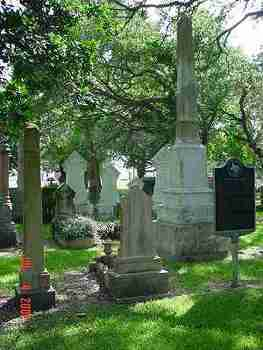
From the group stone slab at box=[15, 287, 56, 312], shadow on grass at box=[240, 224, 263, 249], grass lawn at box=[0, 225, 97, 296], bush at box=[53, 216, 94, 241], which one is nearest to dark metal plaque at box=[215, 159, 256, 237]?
stone slab at box=[15, 287, 56, 312]

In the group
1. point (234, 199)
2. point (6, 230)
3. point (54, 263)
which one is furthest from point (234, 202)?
point (6, 230)

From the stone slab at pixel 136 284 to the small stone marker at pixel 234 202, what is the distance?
123 centimetres

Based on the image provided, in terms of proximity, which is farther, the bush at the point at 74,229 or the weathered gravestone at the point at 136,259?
the bush at the point at 74,229

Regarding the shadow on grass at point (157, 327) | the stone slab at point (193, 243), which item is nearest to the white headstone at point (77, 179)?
the stone slab at point (193, 243)

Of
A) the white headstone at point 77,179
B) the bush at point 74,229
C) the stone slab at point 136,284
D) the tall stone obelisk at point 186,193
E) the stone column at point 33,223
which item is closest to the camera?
the stone column at point 33,223

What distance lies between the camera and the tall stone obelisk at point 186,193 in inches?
383

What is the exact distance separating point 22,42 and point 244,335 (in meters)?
4.33

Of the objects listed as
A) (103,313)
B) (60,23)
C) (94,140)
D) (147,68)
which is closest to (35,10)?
(60,23)

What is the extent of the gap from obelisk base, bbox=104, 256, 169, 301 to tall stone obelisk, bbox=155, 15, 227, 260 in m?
2.83

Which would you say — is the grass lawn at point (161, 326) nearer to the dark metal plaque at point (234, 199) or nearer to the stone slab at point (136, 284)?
the stone slab at point (136, 284)

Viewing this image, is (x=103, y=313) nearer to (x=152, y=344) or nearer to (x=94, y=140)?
(x=152, y=344)

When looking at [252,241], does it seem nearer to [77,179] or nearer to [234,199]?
[234,199]

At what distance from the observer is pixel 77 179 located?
61.0 ft

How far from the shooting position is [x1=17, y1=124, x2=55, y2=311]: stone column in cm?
631
